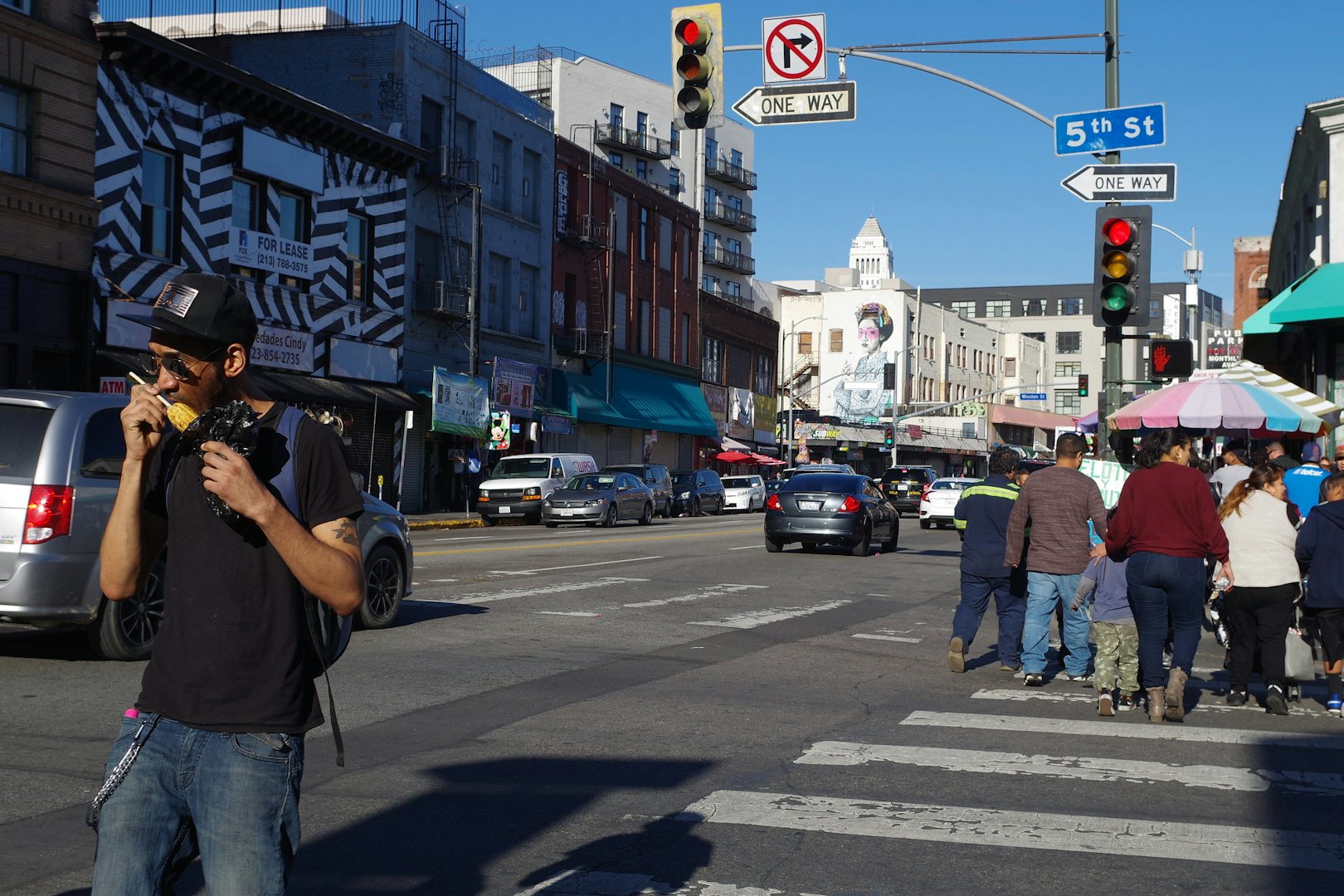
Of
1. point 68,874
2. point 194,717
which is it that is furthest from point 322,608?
point 68,874

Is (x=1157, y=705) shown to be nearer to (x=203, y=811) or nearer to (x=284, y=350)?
(x=203, y=811)

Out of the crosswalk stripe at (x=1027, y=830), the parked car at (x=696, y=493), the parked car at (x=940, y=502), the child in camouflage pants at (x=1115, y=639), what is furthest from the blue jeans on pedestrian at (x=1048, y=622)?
the parked car at (x=696, y=493)

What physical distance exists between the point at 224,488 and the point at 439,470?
4009cm

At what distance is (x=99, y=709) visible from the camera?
8.51 metres

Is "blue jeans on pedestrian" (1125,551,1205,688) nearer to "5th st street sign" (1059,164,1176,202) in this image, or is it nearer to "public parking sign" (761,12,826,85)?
"5th st street sign" (1059,164,1176,202)

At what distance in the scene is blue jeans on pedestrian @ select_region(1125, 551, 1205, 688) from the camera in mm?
9211

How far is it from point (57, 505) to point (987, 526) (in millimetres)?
6816

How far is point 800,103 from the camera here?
1491 centimetres

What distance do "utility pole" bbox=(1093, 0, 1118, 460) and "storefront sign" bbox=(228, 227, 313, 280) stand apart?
2320 centimetres

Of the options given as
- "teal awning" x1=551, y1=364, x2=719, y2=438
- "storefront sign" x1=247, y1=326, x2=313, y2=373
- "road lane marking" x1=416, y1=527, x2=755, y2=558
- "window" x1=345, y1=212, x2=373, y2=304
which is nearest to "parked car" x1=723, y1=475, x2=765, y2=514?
"teal awning" x1=551, y1=364, x2=719, y2=438

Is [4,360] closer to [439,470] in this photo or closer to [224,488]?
[439,470]

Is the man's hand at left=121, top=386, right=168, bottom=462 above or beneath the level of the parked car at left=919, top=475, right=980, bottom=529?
above

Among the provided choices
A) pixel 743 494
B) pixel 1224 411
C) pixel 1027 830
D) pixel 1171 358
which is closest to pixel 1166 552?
pixel 1027 830

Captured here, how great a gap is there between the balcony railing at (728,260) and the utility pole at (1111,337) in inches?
2587
